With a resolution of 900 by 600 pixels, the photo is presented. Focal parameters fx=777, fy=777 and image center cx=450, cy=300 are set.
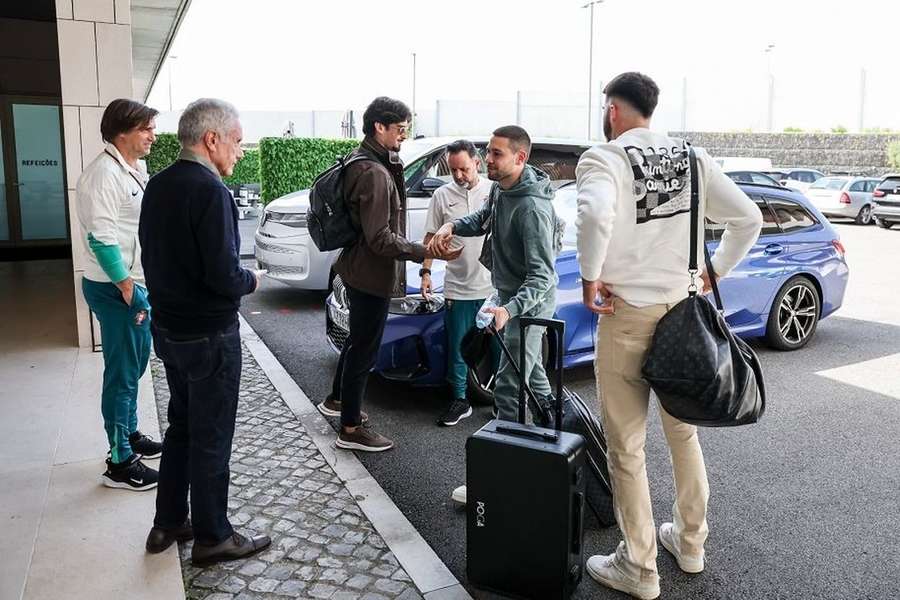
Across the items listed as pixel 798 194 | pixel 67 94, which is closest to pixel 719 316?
pixel 798 194

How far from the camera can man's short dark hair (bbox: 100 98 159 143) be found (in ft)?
12.7

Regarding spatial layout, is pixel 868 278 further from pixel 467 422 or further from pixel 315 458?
pixel 315 458

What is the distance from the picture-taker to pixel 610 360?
3.05 meters

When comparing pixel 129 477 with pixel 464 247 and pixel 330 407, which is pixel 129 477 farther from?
pixel 464 247

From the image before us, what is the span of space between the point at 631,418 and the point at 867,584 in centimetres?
129

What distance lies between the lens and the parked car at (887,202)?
67.4 ft

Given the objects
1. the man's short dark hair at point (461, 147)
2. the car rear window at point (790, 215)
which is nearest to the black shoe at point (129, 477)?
the man's short dark hair at point (461, 147)

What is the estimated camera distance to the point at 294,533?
362cm

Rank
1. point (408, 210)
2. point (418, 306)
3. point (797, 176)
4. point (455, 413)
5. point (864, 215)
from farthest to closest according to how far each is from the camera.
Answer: point (797, 176) < point (864, 215) < point (408, 210) < point (418, 306) < point (455, 413)

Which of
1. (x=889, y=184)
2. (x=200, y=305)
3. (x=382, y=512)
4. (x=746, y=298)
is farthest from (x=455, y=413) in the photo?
(x=889, y=184)

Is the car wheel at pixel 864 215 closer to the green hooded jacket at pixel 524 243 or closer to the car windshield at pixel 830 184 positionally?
the car windshield at pixel 830 184

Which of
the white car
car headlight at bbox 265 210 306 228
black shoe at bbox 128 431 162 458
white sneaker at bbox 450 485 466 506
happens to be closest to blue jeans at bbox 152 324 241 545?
black shoe at bbox 128 431 162 458

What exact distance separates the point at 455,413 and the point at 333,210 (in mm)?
1716

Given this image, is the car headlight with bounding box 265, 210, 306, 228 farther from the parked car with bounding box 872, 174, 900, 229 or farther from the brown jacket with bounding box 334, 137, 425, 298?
the parked car with bounding box 872, 174, 900, 229
